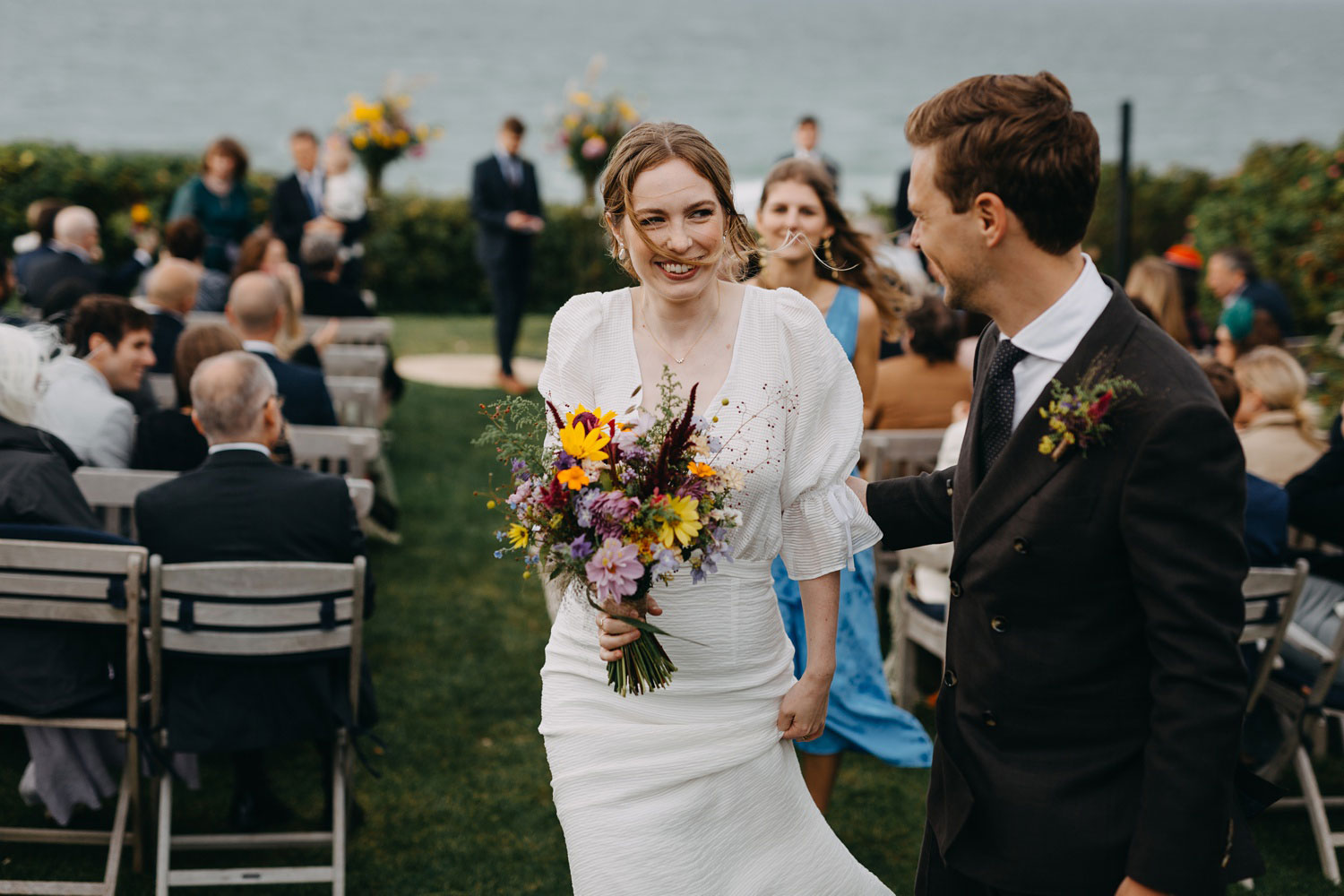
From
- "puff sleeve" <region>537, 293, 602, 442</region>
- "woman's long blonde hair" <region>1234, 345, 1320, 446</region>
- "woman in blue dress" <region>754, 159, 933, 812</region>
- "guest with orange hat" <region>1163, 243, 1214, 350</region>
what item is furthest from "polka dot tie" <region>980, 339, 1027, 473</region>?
"guest with orange hat" <region>1163, 243, 1214, 350</region>

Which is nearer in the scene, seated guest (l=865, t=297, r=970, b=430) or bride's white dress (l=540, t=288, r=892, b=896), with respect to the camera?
bride's white dress (l=540, t=288, r=892, b=896)

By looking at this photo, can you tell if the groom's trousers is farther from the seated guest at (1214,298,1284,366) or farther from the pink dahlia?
the seated guest at (1214,298,1284,366)

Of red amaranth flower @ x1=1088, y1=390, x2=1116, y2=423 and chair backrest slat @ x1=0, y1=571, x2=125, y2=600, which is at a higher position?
red amaranth flower @ x1=1088, y1=390, x2=1116, y2=423

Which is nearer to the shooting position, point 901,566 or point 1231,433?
point 1231,433

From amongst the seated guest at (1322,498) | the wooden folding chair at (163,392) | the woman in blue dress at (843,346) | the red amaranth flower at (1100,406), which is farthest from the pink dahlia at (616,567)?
the wooden folding chair at (163,392)

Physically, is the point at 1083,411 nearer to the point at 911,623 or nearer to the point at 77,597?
the point at 77,597

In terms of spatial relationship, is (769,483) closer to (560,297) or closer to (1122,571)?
(1122,571)

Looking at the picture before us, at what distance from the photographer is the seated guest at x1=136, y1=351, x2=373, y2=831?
4.02m

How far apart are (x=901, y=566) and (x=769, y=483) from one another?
Result: 323cm

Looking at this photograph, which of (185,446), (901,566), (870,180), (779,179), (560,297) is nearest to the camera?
(779,179)

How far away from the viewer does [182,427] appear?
5508 millimetres

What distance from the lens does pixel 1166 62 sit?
5138 inches

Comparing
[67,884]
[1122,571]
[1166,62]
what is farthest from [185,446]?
[1166,62]

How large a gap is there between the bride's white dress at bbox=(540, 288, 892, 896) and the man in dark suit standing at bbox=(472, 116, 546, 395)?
9483mm
